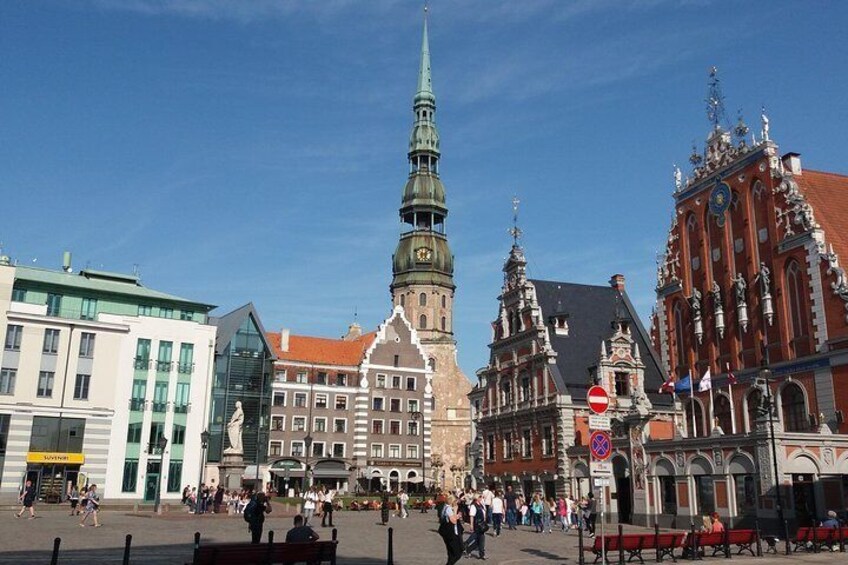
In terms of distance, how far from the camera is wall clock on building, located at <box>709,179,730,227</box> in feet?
148

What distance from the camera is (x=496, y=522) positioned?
107 ft

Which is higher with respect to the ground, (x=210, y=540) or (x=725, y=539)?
(x=725, y=539)

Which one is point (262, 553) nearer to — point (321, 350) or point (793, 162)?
point (793, 162)

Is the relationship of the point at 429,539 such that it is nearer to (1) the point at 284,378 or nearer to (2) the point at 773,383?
(2) the point at 773,383

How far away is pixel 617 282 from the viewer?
62.1 m

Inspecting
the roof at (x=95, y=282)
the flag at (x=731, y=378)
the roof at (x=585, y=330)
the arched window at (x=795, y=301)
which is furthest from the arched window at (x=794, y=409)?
the roof at (x=95, y=282)

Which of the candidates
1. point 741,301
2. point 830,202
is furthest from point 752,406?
point 830,202

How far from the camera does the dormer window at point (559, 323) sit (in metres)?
55.0

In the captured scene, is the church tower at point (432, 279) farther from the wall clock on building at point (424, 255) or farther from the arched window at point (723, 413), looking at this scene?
the arched window at point (723, 413)

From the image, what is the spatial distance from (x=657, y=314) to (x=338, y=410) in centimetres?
3607

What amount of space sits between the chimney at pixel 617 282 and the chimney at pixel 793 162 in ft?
65.7

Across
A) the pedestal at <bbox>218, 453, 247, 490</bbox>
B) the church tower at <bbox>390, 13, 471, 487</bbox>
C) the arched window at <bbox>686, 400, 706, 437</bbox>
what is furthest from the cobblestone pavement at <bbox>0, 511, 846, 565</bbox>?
the church tower at <bbox>390, 13, 471, 487</bbox>

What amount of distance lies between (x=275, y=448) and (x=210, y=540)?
45939 millimetres

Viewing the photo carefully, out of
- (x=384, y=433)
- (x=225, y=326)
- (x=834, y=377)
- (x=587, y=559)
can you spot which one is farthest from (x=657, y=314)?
(x=225, y=326)
